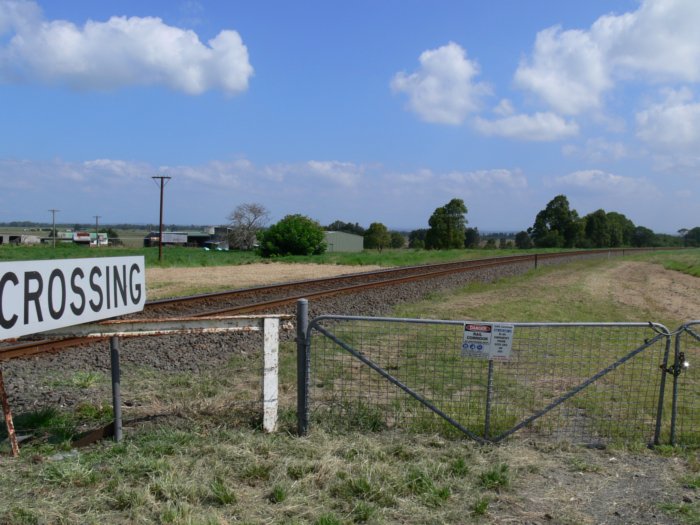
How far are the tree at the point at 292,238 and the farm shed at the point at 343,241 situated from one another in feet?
140

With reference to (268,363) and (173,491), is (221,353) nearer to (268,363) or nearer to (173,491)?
(268,363)

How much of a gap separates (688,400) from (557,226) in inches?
4230

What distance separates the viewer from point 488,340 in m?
5.45

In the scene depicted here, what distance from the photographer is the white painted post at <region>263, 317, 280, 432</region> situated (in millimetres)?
5391

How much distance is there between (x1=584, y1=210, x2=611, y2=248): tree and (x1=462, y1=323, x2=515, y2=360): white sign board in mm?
113415

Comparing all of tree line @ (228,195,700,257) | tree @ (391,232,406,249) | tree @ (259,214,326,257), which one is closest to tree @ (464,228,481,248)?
tree line @ (228,195,700,257)

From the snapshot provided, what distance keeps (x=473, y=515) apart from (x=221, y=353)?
6.15 m

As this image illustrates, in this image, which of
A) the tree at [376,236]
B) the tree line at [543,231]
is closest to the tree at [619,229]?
the tree line at [543,231]

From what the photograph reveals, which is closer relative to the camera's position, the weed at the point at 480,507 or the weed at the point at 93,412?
the weed at the point at 480,507

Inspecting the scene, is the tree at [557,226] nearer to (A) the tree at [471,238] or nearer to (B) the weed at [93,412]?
(A) the tree at [471,238]

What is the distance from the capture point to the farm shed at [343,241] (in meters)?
107

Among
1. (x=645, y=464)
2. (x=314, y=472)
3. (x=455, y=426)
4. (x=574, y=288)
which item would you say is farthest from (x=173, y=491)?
(x=574, y=288)

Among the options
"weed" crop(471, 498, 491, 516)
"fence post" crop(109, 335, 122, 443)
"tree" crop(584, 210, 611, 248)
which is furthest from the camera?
"tree" crop(584, 210, 611, 248)

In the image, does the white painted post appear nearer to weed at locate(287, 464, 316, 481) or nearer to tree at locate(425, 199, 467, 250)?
weed at locate(287, 464, 316, 481)
